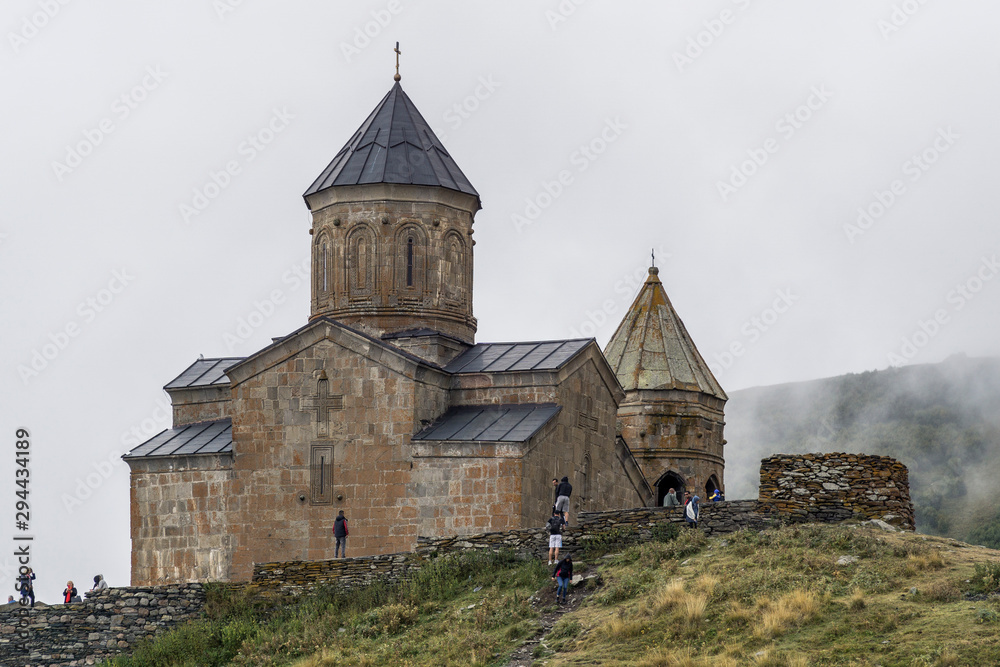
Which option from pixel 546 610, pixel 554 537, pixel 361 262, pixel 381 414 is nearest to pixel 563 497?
pixel 554 537

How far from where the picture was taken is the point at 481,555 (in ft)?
62.7

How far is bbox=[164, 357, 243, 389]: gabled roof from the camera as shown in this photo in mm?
24469

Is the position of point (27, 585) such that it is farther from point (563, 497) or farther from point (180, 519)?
point (563, 497)

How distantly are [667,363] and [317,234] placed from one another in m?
6.74

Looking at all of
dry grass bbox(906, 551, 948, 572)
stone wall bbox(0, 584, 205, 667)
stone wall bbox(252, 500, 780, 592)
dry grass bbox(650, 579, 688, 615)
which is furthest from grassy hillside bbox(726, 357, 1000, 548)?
stone wall bbox(0, 584, 205, 667)

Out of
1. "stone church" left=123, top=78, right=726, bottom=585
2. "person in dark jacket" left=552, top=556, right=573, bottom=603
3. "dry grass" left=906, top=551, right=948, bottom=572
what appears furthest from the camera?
"stone church" left=123, top=78, right=726, bottom=585

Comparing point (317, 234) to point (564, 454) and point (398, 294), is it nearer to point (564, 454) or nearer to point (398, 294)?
point (398, 294)

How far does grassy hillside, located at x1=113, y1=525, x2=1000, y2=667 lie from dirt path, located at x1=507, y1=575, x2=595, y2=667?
23 millimetres

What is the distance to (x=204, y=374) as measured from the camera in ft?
81.5

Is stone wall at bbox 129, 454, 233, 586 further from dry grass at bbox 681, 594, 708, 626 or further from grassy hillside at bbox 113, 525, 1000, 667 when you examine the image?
dry grass at bbox 681, 594, 708, 626

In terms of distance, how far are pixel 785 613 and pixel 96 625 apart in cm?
956

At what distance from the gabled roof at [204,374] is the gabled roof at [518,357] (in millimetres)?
3994

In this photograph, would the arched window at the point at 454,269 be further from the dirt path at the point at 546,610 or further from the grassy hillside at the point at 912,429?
the grassy hillside at the point at 912,429

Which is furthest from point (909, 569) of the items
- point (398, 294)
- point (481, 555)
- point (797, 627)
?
point (398, 294)
